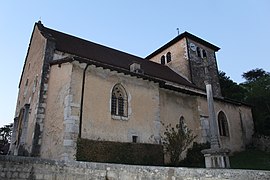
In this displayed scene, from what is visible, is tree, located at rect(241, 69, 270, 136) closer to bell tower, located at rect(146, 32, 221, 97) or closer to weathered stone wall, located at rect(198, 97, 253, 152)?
weathered stone wall, located at rect(198, 97, 253, 152)

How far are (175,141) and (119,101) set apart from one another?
Answer: 3883 millimetres

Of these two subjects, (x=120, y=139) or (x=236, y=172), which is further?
(x=120, y=139)

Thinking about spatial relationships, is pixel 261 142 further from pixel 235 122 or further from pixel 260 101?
pixel 260 101

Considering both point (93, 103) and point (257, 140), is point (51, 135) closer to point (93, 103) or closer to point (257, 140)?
point (93, 103)

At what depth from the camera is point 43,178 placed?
6160mm

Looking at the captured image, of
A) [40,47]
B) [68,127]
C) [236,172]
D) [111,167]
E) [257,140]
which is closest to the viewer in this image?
[236,172]

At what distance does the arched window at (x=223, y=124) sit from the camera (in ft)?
55.7

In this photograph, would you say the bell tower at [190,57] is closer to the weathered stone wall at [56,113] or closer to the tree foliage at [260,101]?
the tree foliage at [260,101]

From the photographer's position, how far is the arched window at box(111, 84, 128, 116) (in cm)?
1218

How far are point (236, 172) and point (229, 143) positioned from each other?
12706mm

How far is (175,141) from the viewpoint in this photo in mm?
13242

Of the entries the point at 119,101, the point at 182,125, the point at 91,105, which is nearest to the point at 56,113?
the point at 91,105

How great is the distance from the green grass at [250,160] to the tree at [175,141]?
2.68 metres

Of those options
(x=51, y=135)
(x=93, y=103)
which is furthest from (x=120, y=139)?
(x=51, y=135)
